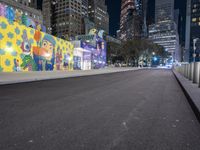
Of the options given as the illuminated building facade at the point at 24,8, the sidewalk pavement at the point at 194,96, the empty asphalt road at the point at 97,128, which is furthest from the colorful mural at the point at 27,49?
the illuminated building facade at the point at 24,8

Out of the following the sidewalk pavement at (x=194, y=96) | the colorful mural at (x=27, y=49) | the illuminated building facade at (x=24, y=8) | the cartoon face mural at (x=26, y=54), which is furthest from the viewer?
the illuminated building facade at (x=24, y=8)

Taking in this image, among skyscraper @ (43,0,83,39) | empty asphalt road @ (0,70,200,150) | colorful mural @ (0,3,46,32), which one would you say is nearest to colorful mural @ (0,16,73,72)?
colorful mural @ (0,3,46,32)

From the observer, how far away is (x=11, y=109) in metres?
5.19

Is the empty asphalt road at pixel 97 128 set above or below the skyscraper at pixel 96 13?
below

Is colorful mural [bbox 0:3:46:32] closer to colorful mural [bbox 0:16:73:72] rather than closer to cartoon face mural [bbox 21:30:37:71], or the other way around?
colorful mural [bbox 0:16:73:72]

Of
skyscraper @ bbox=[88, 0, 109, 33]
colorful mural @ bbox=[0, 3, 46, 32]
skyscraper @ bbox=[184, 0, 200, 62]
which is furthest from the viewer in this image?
skyscraper @ bbox=[88, 0, 109, 33]

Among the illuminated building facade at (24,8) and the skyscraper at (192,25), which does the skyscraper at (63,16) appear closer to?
the illuminated building facade at (24,8)

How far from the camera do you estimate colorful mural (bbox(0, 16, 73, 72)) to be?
22031 mm

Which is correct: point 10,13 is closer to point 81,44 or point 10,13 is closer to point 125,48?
point 81,44

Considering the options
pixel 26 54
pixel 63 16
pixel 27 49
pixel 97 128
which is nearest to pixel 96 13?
pixel 63 16

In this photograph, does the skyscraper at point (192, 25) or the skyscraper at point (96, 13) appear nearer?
the skyscraper at point (192, 25)

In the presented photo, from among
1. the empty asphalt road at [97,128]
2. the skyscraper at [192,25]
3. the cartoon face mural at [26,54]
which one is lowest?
the empty asphalt road at [97,128]

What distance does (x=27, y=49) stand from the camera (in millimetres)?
25422

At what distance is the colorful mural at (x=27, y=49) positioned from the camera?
22.0 meters
